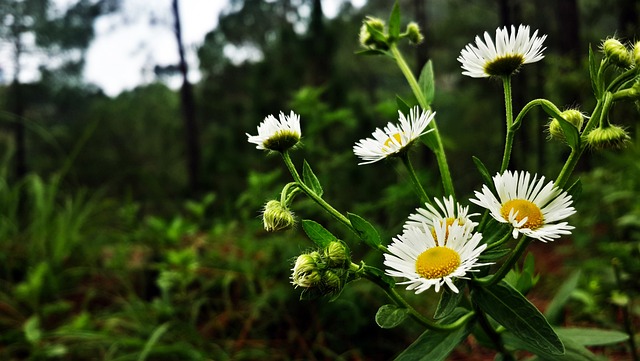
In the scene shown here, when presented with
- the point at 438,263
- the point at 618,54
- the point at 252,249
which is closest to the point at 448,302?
the point at 438,263

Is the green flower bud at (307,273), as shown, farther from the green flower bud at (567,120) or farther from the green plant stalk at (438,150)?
the green flower bud at (567,120)

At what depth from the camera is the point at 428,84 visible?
606mm

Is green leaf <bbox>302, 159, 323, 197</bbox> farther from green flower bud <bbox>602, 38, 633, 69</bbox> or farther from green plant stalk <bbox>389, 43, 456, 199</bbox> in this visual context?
green flower bud <bbox>602, 38, 633, 69</bbox>

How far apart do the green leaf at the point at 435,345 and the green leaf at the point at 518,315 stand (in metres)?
0.06

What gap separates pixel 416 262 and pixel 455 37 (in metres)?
6.10


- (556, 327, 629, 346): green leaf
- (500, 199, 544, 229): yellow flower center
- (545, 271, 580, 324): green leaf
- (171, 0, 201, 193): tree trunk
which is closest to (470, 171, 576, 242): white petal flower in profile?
(500, 199, 544, 229): yellow flower center

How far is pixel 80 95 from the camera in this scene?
7941 millimetres

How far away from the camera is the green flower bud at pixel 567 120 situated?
18.6 inches

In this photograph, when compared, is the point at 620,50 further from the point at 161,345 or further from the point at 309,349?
the point at 161,345

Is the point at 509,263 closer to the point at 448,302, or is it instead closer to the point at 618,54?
the point at 448,302

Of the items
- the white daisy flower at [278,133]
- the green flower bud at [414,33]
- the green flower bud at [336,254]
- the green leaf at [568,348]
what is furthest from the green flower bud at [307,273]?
the green flower bud at [414,33]

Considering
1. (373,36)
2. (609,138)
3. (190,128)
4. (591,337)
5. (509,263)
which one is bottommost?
(591,337)

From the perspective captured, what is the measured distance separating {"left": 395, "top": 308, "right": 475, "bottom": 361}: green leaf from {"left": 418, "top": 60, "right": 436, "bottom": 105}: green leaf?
255mm

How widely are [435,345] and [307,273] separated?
0.58 feet
